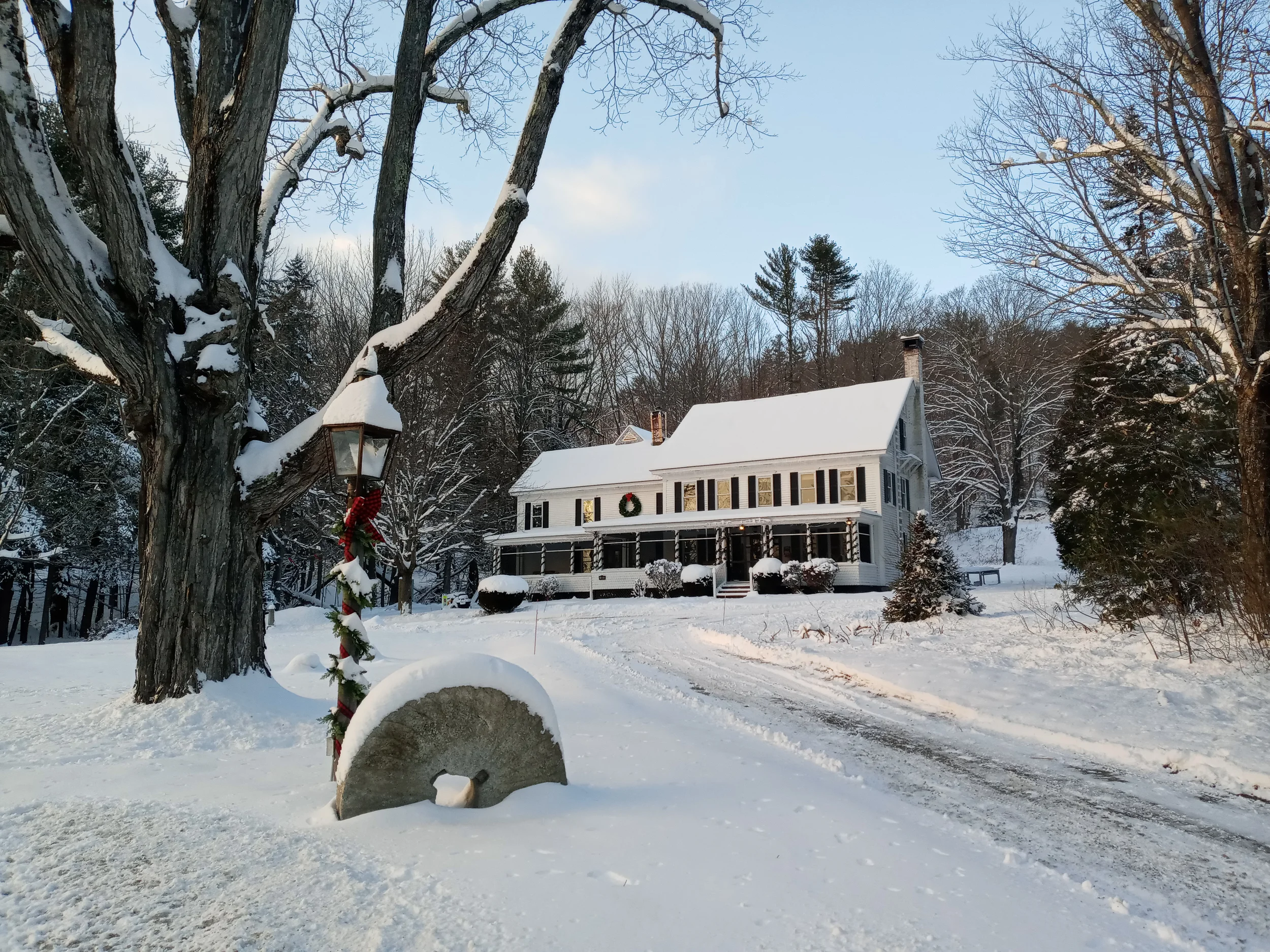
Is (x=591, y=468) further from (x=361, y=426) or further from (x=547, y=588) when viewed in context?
(x=361, y=426)

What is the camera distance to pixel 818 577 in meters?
27.1

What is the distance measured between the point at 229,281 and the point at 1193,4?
34.9 feet

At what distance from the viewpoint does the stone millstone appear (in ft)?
15.1

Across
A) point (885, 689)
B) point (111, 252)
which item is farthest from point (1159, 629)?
point (111, 252)

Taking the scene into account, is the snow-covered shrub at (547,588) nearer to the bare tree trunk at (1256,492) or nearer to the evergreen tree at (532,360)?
the evergreen tree at (532,360)

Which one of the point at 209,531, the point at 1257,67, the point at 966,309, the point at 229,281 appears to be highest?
the point at 966,309

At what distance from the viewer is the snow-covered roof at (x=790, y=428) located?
31.0 metres

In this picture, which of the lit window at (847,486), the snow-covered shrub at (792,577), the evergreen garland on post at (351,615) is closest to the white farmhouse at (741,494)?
the lit window at (847,486)

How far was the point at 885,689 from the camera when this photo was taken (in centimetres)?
1008

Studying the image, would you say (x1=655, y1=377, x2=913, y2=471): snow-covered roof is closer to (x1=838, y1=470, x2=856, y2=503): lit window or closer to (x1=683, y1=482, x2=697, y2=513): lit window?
(x1=838, y1=470, x2=856, y2=503): lit window

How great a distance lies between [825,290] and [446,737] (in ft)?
153

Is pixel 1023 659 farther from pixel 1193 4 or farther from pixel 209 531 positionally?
pixel 209 531

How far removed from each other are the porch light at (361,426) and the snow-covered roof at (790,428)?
2626cm

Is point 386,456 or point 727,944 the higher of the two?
point 386,456
